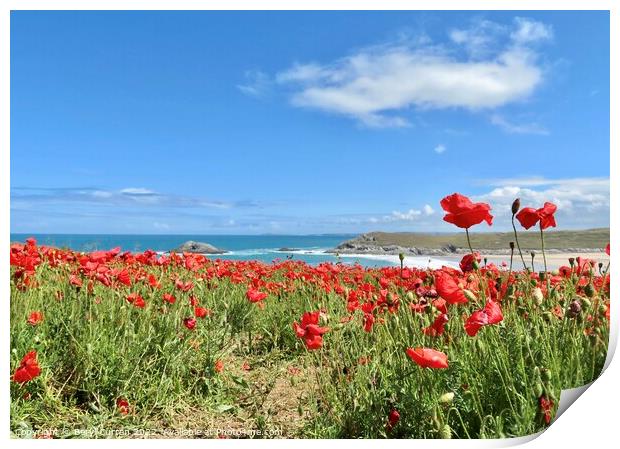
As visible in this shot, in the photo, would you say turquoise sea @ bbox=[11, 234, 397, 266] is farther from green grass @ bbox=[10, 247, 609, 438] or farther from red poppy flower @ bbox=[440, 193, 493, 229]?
red poppy flower @ bbox=[440, 193, 493, 229]

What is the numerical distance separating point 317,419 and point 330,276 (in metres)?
1.33

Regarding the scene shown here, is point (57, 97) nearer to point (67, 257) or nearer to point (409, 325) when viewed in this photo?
point (67, 257)

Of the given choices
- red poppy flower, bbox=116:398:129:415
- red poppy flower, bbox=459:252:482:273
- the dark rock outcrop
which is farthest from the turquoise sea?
red poppy flower, bbox=459:252:482:273

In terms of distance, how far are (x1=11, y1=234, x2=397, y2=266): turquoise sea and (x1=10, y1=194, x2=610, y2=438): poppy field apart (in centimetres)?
37

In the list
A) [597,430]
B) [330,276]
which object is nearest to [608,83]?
[597,430]

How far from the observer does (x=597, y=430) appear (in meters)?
1.66

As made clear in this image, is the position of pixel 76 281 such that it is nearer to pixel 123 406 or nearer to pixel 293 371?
pixel 123 406

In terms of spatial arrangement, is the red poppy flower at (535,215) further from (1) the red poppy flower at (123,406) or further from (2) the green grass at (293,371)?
(1) the red poppy flower at (123,406)

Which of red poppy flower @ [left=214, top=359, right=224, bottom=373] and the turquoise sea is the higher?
the turquoise sea

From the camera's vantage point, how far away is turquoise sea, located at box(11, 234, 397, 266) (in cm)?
273

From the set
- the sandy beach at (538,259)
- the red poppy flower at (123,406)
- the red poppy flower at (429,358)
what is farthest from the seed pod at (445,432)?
the red poppy flower at (123,406)

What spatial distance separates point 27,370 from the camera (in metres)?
1.53

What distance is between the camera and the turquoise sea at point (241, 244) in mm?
2727
